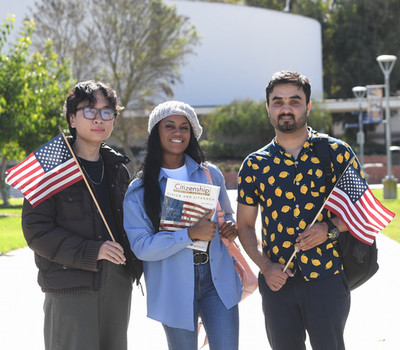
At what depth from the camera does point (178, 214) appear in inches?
158

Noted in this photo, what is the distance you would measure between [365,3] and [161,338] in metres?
57.9

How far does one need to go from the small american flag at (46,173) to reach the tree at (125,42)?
3707 centimetres

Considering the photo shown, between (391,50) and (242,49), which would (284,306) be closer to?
(242,49)

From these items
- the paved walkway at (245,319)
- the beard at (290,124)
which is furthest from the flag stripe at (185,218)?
the paved walkway at (245,319)

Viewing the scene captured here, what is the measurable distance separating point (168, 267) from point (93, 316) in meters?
0.51

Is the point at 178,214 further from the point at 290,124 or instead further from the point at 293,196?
the point at 290,124

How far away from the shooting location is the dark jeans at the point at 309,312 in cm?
384

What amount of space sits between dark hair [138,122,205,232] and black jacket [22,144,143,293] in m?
0.25

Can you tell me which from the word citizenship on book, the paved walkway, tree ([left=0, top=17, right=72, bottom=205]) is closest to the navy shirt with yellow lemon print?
the word citizenship on book

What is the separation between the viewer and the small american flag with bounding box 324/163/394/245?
3.90m

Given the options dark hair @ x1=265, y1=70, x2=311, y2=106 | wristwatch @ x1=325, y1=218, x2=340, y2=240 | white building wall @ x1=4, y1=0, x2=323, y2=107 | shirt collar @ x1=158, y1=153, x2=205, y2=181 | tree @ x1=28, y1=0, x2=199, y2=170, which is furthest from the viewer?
white building wall @ x1=4, y1=0, x2=323, y2=107

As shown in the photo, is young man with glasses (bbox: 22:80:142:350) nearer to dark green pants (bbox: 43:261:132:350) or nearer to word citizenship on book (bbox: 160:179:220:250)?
dark green pants (bbox: 43:261:132:350)

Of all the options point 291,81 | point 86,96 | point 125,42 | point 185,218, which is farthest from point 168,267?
point 125,42

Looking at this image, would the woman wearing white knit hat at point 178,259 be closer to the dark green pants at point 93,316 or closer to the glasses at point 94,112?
the dark green pants at point 93,316
